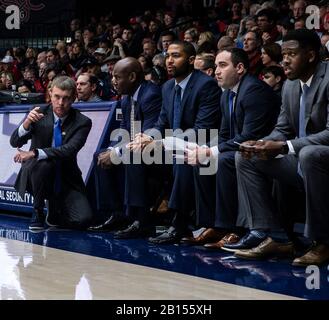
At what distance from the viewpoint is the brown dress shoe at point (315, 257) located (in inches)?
188

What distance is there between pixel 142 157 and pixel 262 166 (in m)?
1.46

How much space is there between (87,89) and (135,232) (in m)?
2.07

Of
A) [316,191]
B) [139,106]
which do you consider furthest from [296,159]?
[139,106]

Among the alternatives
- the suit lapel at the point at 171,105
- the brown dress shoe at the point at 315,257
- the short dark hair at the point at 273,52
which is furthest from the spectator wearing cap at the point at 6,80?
the brown dress shoe at the point at 315,257

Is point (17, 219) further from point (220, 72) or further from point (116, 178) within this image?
point (220, 72)

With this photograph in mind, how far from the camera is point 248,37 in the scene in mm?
7949

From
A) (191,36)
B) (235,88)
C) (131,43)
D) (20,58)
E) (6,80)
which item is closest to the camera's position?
(235,88)

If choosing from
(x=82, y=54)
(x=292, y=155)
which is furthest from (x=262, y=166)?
(x=82, y=54)

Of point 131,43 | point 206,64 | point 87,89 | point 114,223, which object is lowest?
point 114,223

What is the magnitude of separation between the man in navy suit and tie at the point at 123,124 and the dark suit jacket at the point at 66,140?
0.86ft

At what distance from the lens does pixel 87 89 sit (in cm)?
792

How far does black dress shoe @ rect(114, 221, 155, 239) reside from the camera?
6.38m

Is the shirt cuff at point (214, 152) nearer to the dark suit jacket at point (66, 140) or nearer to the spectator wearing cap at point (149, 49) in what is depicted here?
the dark suit jacket at point (66, 140)

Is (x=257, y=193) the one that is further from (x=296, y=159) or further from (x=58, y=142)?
(x=58, y=142)
